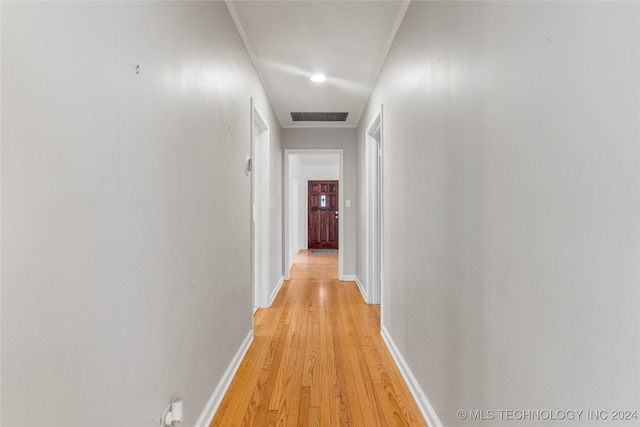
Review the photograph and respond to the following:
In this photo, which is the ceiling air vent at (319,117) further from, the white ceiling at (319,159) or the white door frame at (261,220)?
the white ceiling at (319,159)

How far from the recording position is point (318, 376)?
194 cm

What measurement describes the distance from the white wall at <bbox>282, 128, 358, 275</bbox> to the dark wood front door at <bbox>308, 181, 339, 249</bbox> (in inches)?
158

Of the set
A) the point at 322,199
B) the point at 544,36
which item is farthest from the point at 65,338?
the point at 322,199

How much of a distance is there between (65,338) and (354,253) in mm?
4034

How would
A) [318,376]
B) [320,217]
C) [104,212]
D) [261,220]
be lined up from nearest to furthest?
[104,212] < [318,376] < [261,220] < [320,217]

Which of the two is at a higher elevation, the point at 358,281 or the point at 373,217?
the point at 373,217

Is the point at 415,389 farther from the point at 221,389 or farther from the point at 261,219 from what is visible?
the point at 261,219

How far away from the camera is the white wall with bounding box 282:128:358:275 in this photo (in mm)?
4480

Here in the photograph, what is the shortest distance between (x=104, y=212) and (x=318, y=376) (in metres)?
1.63

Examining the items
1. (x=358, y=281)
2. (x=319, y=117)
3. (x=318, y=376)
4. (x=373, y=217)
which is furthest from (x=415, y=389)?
(x=319, y=117)

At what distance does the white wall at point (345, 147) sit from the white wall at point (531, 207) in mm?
2904

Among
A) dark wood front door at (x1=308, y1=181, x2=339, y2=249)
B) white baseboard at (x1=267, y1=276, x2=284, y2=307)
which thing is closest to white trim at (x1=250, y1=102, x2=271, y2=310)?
white baseboard at (x1=267, y1=276, x2=284, y2=307)

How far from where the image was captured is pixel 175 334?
120 centimetres

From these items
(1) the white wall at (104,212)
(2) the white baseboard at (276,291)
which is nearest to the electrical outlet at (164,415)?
(1) the white wall at (104,212)
